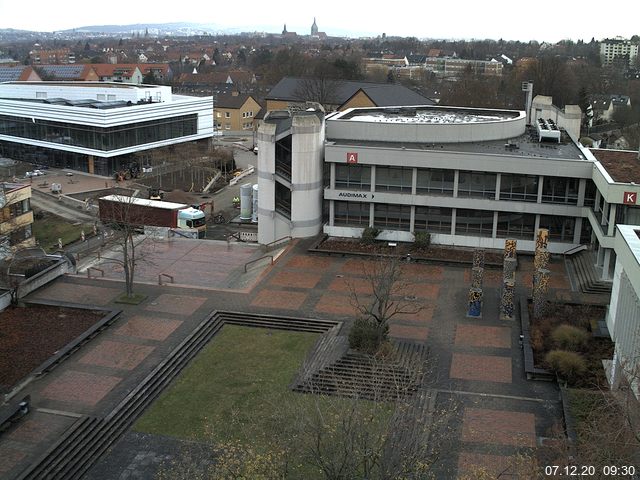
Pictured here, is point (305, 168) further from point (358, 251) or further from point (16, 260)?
point (16, 260)

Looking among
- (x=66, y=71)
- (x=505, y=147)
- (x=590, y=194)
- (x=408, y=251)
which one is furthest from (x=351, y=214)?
(x=66, y=71)

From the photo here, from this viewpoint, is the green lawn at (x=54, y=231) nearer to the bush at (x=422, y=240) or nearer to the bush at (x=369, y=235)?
the bush at (x=369, y=235)

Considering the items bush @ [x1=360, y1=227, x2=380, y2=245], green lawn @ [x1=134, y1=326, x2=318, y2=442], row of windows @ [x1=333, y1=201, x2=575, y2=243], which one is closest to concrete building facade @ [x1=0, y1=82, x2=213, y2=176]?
row of windows @ [x1=333, y1=201, x2=575, y2=243]

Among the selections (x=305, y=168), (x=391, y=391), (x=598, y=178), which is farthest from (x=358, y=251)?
(x=391, y=391)

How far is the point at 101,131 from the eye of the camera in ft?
236

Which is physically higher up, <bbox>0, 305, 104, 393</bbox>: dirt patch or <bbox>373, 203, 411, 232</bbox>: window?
<bbox>373, 203, 411, 232</bbox>: window

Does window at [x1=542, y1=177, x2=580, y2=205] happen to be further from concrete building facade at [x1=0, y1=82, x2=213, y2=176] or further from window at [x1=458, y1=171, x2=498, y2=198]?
concrete building facade at [x1=0, y1=82, x2=213, y2=176]

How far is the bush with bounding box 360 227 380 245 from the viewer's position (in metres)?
43.8

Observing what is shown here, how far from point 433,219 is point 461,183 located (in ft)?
8.96

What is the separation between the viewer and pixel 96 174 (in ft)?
243

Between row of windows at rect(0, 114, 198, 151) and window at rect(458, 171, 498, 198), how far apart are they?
138ft

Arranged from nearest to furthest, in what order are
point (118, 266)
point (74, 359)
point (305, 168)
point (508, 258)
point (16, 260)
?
1. point (74, 359)
2. point (508, 258)
3. point (16, 260)
4. point (118, 266)
5. point (305, 168)

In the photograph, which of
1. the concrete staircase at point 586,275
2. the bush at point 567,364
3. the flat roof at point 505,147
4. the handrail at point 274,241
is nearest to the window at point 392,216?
the flat roof at point 505,147

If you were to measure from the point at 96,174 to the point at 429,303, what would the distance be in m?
49.1
